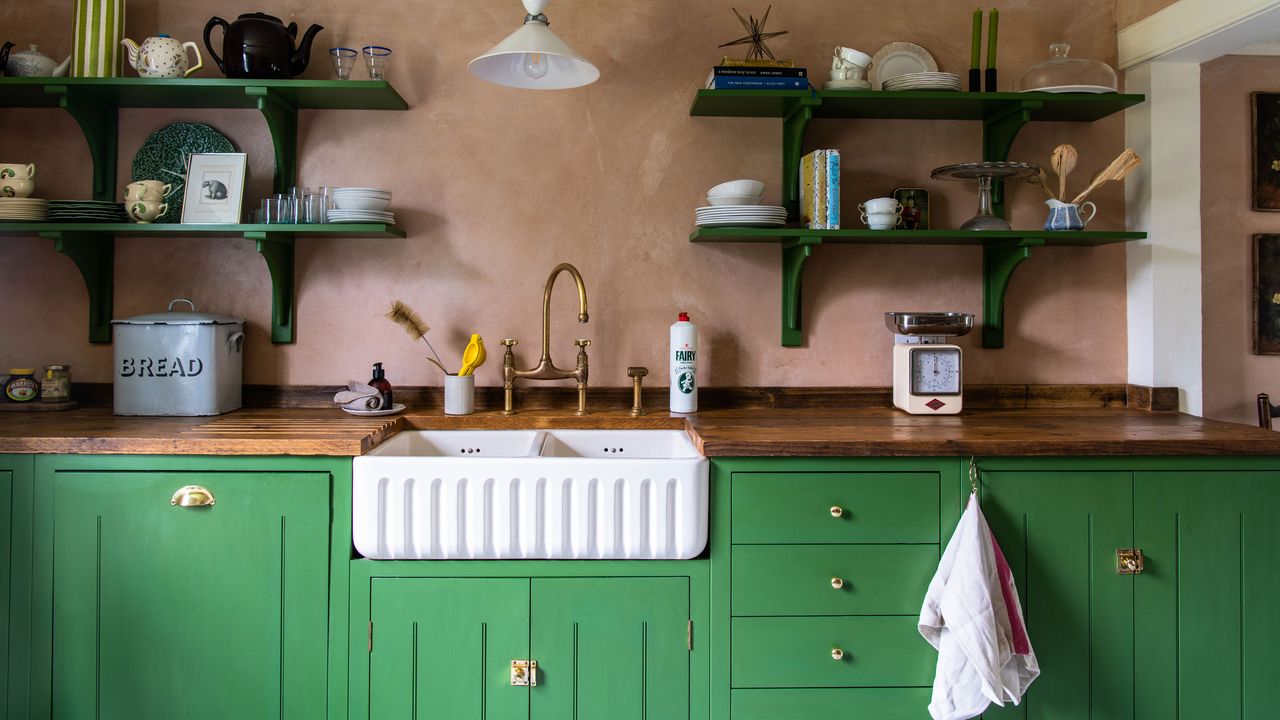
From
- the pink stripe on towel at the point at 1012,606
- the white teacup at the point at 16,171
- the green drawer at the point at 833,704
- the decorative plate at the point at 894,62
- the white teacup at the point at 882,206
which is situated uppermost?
the decorative plate at the point at 894,62

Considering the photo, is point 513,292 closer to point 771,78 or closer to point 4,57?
point 771,78

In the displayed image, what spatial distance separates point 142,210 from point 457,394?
103cm

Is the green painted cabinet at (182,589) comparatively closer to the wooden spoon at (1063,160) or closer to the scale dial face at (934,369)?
the scale dial face at (934,369)

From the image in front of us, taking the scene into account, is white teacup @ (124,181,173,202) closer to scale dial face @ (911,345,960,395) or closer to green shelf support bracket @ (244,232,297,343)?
green shelf support bracket @ (244,232,297,343)

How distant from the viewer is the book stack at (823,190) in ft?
7.65

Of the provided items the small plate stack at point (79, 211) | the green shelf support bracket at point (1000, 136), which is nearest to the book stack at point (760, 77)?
the green shelf support bracket at point (1000, 136)

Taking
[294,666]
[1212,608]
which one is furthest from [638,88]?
[1212,608]

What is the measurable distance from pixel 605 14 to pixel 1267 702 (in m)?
2.58

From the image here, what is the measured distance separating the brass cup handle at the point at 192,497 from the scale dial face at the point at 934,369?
6.14ft

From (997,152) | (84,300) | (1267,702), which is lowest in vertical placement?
(1267,702)

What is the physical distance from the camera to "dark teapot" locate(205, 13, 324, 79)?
2.27 meters

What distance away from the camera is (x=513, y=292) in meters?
2.53

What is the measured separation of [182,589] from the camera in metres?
1.87

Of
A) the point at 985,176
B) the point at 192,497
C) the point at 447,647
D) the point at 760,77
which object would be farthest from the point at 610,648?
the point at 985,176
